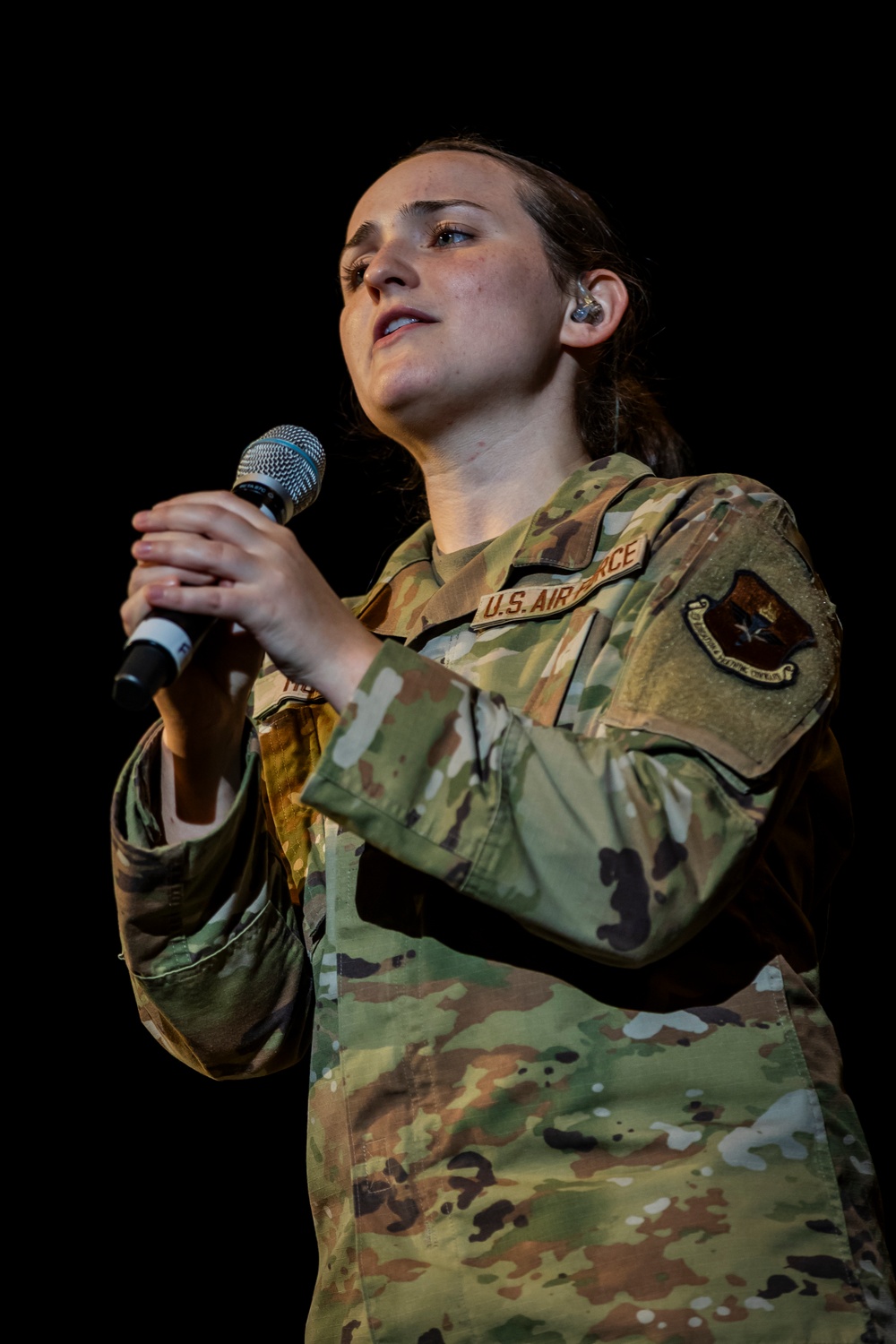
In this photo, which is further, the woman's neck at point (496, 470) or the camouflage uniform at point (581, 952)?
the woman's neck at point (496, 470)

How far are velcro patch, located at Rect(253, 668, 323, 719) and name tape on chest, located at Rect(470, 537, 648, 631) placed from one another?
0.26 metres

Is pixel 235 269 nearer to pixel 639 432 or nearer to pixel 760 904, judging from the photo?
pixel 639 432

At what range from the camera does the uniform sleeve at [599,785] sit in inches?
41.4

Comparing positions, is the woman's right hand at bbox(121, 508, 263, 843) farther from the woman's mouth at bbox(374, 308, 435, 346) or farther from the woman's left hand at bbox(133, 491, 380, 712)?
the woman's mouth at bbox(374, 308, 435, 346)

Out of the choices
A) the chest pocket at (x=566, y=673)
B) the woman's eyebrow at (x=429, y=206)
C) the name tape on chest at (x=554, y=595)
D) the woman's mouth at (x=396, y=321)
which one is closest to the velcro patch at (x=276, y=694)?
the name tape on chest at (x=554, y=595)

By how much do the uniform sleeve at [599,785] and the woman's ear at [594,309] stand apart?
87 centimetres

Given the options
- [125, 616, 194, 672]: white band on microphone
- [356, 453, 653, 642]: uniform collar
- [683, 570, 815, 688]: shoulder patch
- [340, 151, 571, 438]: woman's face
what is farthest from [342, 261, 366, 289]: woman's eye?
[125, 616, 194, 672]: white band on microphone

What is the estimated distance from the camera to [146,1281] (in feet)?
8.82

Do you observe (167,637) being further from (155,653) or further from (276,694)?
(276,694)

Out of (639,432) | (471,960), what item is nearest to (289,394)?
(639,432)

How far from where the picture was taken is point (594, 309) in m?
1.99

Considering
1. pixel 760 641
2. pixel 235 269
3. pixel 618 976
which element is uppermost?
pixel 235 269

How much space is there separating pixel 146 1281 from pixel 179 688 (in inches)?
73.1

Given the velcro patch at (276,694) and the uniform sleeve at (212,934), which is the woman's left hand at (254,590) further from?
the velcro patch at (276,694)
